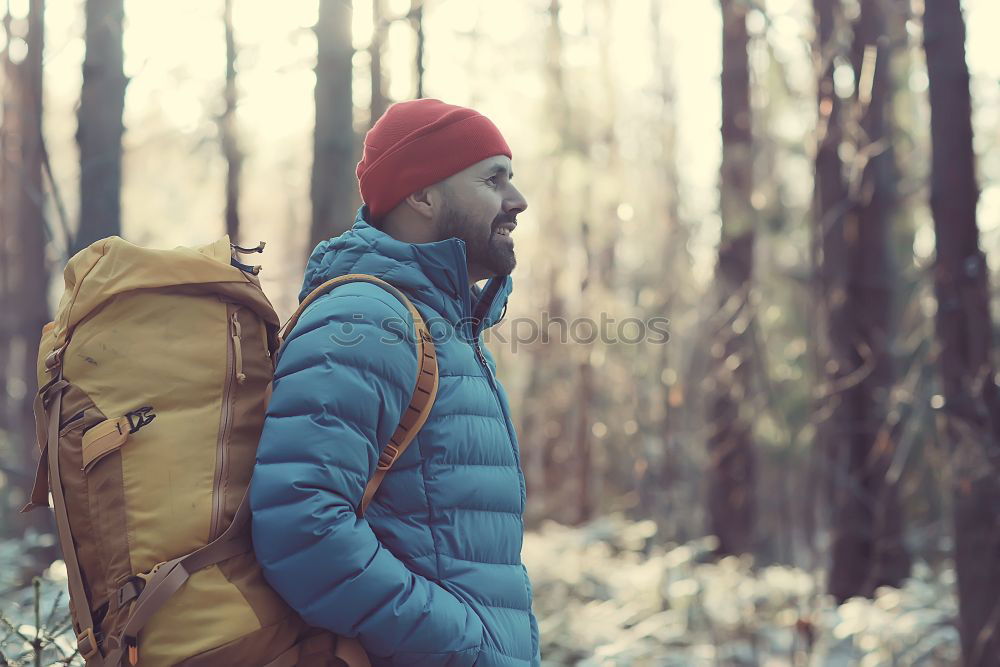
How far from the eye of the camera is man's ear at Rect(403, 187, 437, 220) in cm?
237

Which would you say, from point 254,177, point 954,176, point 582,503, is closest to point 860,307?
point 954,176

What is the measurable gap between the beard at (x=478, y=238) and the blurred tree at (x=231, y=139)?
9.25 meters

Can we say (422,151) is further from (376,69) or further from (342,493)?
(376,69)

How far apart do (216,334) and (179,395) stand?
0.49ft

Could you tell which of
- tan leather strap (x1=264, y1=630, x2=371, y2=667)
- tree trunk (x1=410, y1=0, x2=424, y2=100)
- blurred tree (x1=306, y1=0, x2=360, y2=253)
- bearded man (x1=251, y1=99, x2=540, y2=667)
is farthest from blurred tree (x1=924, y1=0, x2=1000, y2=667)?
tree trunk (x1=410, y1=0, x2=424, y2=100)

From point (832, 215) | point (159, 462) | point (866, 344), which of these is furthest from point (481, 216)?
point (866, 344)

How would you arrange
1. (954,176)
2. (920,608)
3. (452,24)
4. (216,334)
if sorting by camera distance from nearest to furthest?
1. (216,334)
2. (954,176)
3. (920,608)
4. (452,24)

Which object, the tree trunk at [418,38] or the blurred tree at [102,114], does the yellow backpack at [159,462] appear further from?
the tree trunk at [418,38]

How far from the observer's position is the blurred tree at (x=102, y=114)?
13.8ft

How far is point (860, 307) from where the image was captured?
8453mm

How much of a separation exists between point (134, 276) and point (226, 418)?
0.33 metres

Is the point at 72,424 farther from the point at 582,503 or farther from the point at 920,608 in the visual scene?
the point at 582,503

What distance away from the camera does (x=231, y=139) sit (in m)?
11.4

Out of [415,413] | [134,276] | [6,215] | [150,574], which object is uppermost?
[6,215]
